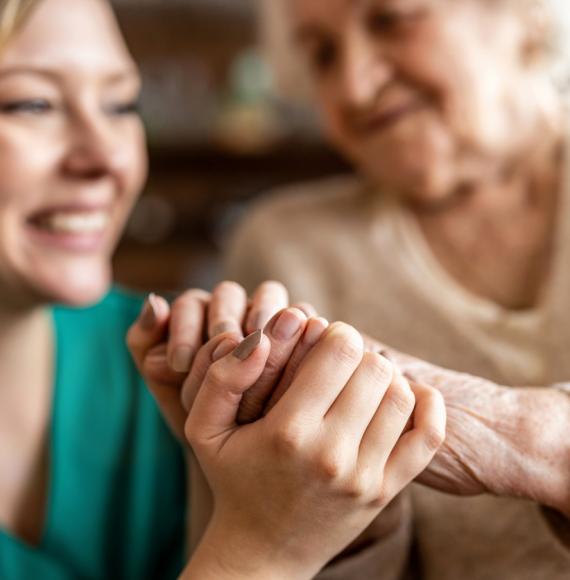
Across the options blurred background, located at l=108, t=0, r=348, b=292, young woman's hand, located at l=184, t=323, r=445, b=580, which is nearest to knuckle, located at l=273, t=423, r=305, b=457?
young woman's hand, located at l=184, t=323, r=445, b=580

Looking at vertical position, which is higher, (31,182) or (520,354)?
(31,182)

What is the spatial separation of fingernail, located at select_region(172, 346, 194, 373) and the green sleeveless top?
0.48 metres

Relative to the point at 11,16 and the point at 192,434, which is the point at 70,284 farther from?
the point at 192,434

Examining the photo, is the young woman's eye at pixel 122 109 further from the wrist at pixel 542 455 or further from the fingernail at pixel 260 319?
the wrist at pixel 542 455

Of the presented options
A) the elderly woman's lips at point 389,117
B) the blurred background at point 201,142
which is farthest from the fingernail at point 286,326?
the blurred background at point 201,142

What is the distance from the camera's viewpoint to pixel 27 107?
42.1 inches

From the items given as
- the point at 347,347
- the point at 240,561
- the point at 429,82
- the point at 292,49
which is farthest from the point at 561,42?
the point at 240,561

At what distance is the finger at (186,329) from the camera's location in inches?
30.9

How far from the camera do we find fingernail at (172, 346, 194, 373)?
2.57 ft

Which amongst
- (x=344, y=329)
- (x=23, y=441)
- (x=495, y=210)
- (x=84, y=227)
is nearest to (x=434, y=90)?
(x=495, y=210)

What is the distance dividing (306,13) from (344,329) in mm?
784

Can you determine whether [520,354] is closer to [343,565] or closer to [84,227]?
[343,565]

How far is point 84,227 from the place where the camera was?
1127 mm

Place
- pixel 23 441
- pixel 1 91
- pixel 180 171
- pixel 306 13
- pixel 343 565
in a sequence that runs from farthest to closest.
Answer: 1. pixel 180 171
2. pixel 306 13
3. pixel 23 441
4. pixel 1 91
5. pixel 343 565
